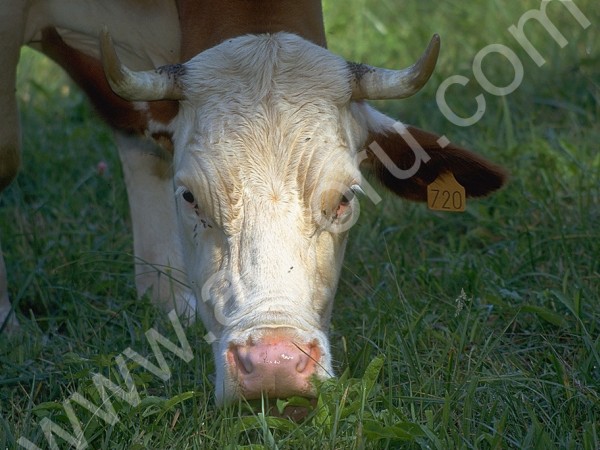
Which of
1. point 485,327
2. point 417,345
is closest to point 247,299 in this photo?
point 417,345

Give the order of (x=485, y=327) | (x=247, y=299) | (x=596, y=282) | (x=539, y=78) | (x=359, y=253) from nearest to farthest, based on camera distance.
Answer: (x=247, y=299) < (x=485, y=327) < (x=596, y=282) < (x=359, y=253) < (x=539, y=78)

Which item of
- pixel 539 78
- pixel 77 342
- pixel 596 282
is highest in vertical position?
pixel 539 78

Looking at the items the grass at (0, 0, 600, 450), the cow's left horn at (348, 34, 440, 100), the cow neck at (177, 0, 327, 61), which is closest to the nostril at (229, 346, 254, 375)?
the grass at (0, 0, 600, 450)

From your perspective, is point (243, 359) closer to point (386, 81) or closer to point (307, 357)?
point (307, 357)

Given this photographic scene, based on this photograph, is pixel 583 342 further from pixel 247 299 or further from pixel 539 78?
pixel 539 78

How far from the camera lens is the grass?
347 cm

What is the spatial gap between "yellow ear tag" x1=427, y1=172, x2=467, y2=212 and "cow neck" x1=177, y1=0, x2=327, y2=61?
750 millimetres

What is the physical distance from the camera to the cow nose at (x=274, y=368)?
11.0 feet

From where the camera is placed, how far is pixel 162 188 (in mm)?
5457

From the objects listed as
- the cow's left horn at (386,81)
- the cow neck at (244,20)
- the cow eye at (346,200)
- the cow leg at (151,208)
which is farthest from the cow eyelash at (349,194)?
the cow leg at (151,208)

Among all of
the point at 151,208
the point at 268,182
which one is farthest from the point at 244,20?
the point at 151,208

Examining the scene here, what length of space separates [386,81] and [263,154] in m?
0.57

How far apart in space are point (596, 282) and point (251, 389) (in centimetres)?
187

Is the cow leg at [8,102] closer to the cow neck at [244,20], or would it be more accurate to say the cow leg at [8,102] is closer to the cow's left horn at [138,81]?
the cow neck at [244,20]
